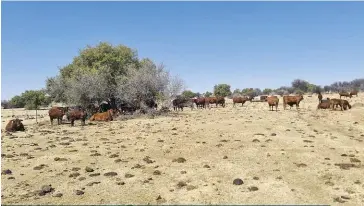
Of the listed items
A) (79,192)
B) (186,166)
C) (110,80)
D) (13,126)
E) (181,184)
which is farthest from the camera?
(110,80)

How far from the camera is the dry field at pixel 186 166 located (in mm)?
15787

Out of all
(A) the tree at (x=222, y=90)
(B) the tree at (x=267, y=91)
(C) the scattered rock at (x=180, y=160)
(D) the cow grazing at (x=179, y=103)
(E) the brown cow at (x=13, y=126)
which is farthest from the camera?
(B) the tree at (x=267, y=91)

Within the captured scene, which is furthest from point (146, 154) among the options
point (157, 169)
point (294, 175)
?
point (294, 175)

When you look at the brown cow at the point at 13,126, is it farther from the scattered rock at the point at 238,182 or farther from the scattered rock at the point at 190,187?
the scattered rock at the point at 238,182

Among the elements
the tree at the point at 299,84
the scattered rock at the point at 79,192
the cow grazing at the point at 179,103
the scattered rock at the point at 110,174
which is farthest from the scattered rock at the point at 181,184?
the tree at the point at 299,84

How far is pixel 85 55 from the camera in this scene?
55.3 meters

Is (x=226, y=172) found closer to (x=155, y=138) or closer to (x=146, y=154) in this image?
(x=146, y=154)

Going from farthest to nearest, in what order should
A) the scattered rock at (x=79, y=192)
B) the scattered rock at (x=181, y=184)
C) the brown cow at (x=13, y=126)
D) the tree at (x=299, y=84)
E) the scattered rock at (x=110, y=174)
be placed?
the tree at (x=299, y=84) < the brown cow at (x=13, y=126) < the scattered rock at (x=110, y=174) < the scattered rock at (x=181, y=184) < the scattered rock at (x=79, y=192)

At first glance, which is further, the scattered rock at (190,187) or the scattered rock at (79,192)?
the scattered rock at (190,187)

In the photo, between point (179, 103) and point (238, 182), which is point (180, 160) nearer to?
point (238, 182)

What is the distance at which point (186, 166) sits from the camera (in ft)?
66.5

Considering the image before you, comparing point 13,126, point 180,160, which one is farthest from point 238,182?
point 13,126

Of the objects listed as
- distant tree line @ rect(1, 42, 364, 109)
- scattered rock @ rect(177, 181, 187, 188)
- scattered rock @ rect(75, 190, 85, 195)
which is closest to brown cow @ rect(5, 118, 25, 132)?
distant tree line @ rect(1, 42, 364, 109)

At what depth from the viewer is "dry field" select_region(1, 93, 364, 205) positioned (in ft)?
51.8
